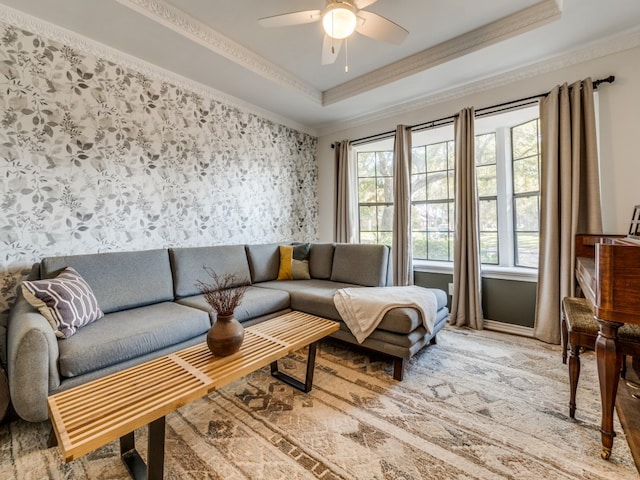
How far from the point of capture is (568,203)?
258 cm

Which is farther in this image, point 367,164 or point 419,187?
point 367,164

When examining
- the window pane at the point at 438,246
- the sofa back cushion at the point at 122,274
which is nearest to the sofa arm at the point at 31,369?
the sofa back cushion at the point at 122,274

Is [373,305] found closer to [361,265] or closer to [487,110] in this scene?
[361,265]

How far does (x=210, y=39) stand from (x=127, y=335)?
7.88 ft

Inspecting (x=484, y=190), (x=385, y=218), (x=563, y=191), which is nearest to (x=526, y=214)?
(x=484, y=190)

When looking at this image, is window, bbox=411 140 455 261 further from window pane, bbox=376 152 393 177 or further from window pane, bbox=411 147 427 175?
window pane, bbox=376 152 393 177

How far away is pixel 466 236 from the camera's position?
10.4ft

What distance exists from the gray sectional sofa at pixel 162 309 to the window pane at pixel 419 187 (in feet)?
4.21

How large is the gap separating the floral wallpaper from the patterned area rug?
4.57 ft

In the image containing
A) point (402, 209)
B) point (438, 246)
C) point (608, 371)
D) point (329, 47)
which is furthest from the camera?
point (438, 246)

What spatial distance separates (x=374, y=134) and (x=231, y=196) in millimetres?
2081

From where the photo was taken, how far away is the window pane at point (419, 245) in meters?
3.90

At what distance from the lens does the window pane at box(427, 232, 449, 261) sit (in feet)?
12.2

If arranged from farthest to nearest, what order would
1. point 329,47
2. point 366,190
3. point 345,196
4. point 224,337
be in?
point 366,190 → point 345,196 → point 329,47 → point 224,337
